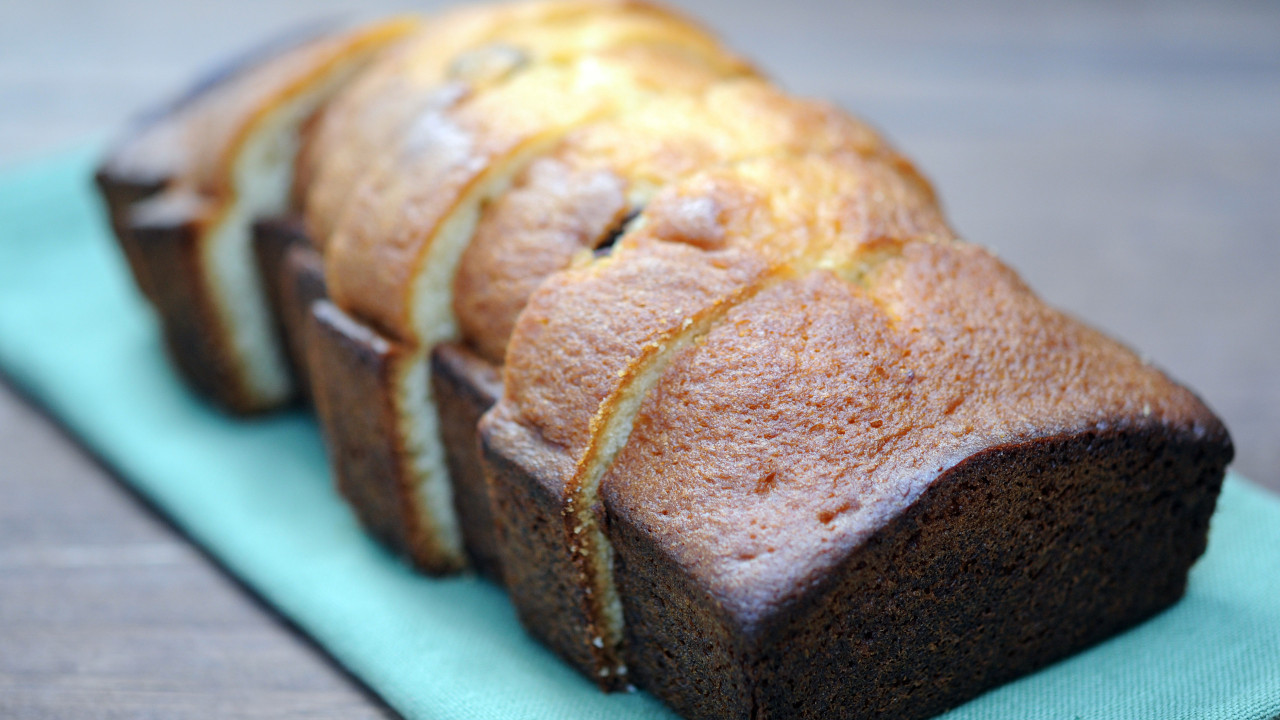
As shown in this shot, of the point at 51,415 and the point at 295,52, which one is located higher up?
the point at 295,52

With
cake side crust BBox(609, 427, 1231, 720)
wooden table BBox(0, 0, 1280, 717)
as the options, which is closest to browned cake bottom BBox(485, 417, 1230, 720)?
cake side crust BBox(609, 427, 1231, 720)

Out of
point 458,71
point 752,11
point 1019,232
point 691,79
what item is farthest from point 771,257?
point 752,11

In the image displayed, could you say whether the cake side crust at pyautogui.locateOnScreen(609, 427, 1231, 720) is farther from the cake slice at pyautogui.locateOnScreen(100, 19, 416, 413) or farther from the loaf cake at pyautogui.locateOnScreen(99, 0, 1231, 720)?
the cake slice at pyautogui.locateOnScreen(100, 19, 416, 413)

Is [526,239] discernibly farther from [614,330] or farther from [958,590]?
[958,590]

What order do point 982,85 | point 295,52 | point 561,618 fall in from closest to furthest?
point 561,618
point 295,52
point 982,85

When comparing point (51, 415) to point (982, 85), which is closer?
point (51, 415)

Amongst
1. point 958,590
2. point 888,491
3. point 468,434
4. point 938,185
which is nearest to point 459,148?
point 468,434

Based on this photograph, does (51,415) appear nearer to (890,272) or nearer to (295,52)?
(295,52)

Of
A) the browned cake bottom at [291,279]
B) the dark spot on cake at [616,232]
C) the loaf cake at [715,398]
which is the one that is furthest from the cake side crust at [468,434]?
the browned cake bottom at [291,279]
